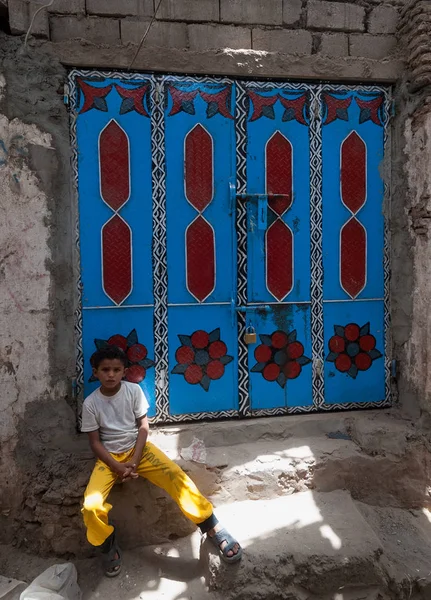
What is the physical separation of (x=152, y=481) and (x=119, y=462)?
234 mm

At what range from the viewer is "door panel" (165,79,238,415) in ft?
10.6

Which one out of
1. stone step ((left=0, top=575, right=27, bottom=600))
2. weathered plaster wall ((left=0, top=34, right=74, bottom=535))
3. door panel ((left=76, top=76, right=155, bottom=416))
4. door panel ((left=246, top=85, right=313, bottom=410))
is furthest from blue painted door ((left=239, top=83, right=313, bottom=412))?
stone step ((left=0, top=575, right=27, bottom=600))

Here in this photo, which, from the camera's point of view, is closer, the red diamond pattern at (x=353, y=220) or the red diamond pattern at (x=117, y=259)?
the red diamond pattern at (x=117, y=259)

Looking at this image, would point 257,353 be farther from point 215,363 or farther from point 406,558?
point 406,558

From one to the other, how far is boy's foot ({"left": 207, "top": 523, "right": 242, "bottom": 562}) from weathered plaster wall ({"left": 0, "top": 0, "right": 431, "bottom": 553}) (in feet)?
1.31

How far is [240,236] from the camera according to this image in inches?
132

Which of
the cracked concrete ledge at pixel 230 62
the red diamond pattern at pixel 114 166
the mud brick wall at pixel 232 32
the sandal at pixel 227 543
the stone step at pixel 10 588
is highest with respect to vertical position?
the mud brick wall at pixel 232 32

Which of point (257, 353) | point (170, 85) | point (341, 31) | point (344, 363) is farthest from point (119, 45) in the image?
point (344, 363)

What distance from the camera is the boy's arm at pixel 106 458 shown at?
8.81 feet

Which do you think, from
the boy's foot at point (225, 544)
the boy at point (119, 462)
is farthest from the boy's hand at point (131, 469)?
the boy's foot at point (225, 544)

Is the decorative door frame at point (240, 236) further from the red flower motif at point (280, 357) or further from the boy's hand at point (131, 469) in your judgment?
the boy's hand at point (131, 469)

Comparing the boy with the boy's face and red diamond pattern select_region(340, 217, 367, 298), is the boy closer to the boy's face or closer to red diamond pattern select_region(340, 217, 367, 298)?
the boy's face

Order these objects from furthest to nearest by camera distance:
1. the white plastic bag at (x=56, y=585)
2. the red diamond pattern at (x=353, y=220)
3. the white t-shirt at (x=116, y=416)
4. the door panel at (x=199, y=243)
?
the red diamond pattern at (x=353, y=220), the door panel at (x=199, y=243), the white t-shirt at (x=116, y=416), the white plastic bag at (x=56, y=585)

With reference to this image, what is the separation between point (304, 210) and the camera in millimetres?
3412
